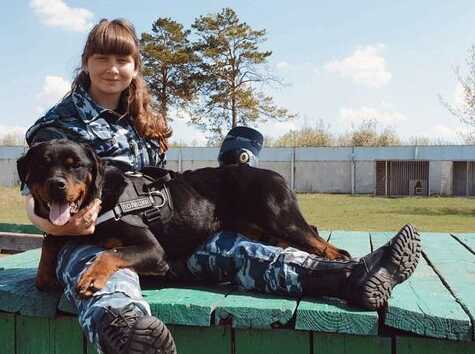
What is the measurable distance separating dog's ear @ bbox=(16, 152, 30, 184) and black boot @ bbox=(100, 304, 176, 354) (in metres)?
0.83

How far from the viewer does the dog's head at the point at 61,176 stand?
2229mm

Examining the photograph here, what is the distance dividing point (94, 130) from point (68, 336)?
3.32 feet

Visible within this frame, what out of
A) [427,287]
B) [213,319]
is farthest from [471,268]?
[213,319]

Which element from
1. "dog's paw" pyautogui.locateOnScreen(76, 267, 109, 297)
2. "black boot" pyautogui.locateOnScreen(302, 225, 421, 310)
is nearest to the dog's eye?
"dog's paw" pyautogui.locateOnScreen(76, 267, 109, 297)

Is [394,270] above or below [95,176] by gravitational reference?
below

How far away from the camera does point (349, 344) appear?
2217mm

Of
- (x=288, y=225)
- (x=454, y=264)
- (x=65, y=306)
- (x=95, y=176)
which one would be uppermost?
(x=95, y=176)

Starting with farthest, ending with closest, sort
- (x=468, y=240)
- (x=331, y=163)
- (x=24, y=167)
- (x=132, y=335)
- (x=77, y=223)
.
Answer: (x=331, y=163) < (x=468, y=240) < (x=24, y=167) < (x=77, y=223) < (x=132, y=335)

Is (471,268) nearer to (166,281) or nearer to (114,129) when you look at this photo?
(166,281)

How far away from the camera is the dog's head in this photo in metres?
2.23

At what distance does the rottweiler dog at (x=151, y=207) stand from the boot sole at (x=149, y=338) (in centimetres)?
30

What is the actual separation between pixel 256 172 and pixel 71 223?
1.04 m

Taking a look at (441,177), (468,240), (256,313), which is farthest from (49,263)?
(441,177)

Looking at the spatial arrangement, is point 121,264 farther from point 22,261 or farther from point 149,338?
point 22,261
